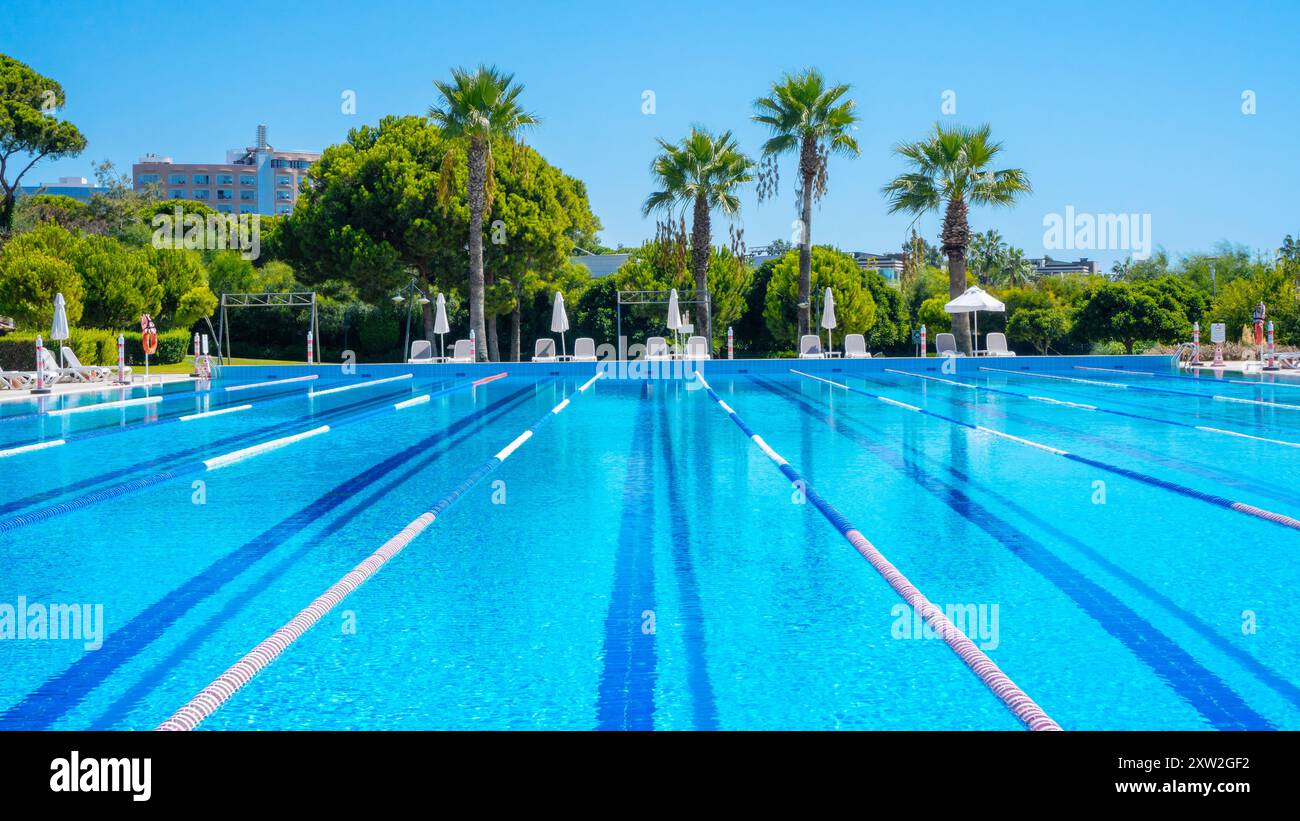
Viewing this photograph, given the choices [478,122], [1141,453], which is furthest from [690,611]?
[478,122]

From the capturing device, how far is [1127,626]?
409 centimetres

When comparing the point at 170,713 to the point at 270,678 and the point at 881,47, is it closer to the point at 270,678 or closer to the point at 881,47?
the point at 270,678

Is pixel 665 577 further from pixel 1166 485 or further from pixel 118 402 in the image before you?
pixel 118 402

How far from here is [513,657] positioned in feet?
12.5

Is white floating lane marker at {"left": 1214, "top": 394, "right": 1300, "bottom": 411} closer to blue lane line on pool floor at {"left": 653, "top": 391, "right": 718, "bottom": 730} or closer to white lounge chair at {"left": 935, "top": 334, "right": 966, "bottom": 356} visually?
blue lane line on pool floor at {"left": 653, "top": 391, "right": 718, "bottom": 730}

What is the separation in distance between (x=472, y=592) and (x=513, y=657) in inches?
37.4

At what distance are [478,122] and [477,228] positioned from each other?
260 centimetres

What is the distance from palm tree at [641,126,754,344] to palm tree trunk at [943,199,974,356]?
605 centimetres

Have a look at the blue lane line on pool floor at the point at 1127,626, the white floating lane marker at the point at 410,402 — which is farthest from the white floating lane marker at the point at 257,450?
the blue lane line on pool floor at the point at 1127,626

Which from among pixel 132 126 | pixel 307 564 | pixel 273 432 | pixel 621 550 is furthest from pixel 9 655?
pixel 132 126

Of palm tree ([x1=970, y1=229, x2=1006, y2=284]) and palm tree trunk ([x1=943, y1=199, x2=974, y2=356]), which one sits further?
palm tree ([x1=970, y1=229, x2=1006, y2=284])

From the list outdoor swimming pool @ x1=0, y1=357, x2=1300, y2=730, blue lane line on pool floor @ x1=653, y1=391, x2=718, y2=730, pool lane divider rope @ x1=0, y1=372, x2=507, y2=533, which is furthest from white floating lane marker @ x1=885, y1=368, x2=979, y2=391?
blue lane line on pool floor @ x1=653, y1=391, x2=718, y2=730

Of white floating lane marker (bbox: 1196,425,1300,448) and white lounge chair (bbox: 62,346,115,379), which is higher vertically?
white lounge chair (bbox: 62,346,115,379)

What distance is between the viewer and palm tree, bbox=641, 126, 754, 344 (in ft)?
97.5
